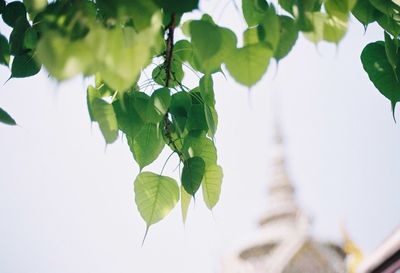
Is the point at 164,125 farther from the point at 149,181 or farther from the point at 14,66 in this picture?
the point at 14,66

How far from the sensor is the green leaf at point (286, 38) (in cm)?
48

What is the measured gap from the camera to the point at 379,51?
2.06ft

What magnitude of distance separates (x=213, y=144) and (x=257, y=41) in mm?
193

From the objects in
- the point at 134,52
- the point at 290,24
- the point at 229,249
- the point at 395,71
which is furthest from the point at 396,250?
the point at 229,249

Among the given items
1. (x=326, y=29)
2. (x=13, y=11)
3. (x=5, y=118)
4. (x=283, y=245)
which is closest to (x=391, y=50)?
(x=326, y=29)

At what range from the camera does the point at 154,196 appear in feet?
1.97

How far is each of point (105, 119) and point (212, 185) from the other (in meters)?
0.17

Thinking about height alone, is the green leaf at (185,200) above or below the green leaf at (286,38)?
below

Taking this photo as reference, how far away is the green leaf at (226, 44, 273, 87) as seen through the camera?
439 millimetres

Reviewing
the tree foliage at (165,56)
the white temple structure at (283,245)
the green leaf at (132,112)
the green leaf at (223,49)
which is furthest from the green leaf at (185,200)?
the white temple structure at (283,245)

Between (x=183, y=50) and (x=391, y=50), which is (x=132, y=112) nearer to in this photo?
(x=183, y=50)

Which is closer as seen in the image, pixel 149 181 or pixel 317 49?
pixel 317 49

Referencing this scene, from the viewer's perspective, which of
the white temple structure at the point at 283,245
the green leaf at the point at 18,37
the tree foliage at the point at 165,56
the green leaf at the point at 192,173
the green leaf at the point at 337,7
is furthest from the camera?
the white temple structure at the point at 283,245

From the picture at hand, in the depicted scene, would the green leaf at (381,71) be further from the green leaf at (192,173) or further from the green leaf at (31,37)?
the green leaf at (31,37)
